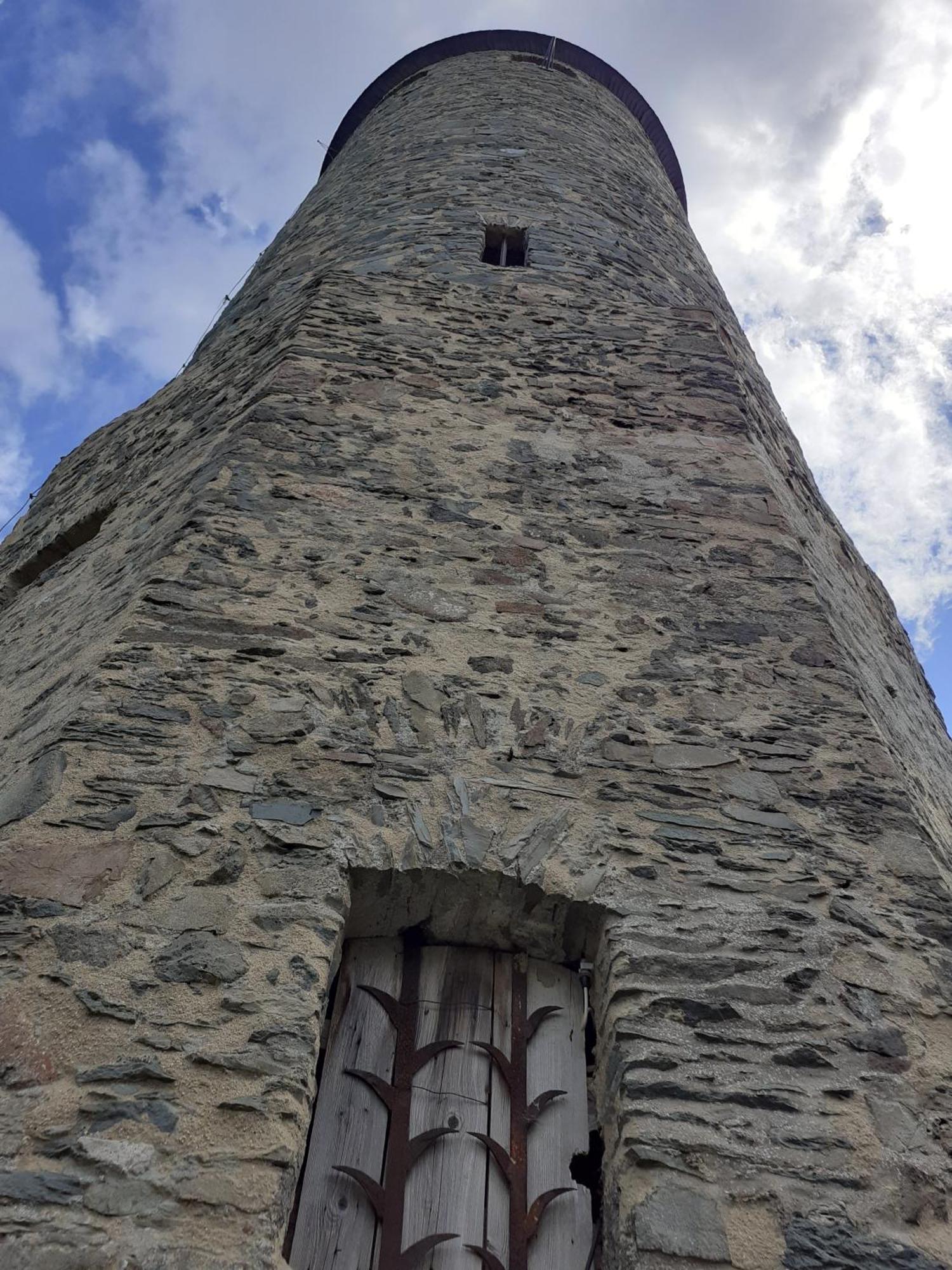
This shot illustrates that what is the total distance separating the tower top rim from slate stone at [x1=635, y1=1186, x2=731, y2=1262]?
1066cm

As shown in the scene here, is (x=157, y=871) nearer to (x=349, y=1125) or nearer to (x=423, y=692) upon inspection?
(x=349, y=1125)

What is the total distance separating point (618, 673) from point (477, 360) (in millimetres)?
2175

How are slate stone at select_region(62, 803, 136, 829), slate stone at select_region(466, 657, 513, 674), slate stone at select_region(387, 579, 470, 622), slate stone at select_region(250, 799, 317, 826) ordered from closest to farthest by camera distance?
1. slate stone at select_region(62, 803, 136, 829)
2. slate stone at select_region(250, 799, 317, 826)
3. slate stone at select_region(466, 657, 513, 674)
4. slate stone at select_region(387, 579, 470, 622)

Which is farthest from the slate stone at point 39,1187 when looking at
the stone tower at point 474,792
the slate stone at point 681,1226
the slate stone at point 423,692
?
the slate stone at point 423,692

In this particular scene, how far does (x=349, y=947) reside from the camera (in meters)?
2.74

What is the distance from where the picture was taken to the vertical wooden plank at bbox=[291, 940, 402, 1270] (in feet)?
7.16

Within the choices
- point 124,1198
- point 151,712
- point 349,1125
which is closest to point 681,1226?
point 349,1125

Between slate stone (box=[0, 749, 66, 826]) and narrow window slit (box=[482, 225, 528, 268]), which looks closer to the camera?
slate stone (box=[0, 749, 66, 826])

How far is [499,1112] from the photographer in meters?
2.45

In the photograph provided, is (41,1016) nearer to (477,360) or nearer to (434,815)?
(434,815)

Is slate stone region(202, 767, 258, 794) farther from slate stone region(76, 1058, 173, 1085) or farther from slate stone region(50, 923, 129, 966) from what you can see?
slate stone region(76, 1058, 173, 1085)

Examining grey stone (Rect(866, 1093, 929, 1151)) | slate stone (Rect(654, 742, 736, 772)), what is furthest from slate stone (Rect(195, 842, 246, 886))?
grey stone (Rect(866, 1093, 929, 1151))

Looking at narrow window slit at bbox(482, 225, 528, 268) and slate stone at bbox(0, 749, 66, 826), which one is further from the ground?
narrow window slit at bbox(482, 225, 528, 268)

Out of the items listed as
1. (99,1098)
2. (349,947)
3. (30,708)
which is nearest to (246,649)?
(30,708)
